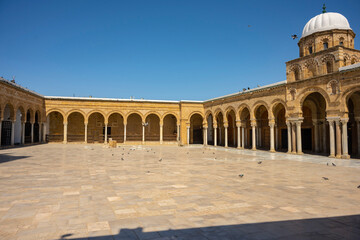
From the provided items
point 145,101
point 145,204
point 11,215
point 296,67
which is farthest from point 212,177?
point 145,101

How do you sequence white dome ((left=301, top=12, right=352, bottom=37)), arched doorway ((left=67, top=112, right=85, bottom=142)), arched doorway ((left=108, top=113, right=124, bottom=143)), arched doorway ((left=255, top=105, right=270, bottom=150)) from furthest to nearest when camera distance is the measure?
1. arched doorway ((left=108, top=113, right=124, bottom=143))
2. arched doorway ((left=67, top=112, right=85, bottom=142))
3. arched doorway ((left=255, top=105, right=270, bottom=150))
4. white dome ((left=301, top=12, right=352, bottom=37))

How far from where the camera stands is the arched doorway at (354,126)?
1617 centimetres

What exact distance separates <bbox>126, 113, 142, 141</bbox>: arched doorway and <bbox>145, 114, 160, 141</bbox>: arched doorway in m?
1.06

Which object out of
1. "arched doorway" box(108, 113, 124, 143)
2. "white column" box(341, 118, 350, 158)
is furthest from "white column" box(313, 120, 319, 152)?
"arched doorway" box(108, 113, 124, 143)

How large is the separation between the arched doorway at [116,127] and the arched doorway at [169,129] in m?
5.70

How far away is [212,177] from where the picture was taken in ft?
25.9

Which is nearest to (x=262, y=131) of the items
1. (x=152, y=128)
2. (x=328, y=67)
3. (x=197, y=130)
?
(x=328, y=67)

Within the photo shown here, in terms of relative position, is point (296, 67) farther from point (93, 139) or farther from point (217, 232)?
point (93, 139)

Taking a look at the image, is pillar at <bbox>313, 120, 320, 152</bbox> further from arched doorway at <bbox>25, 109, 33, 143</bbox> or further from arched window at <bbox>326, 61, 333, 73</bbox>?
arched doorway at <bbox>25, 109, 33, 143</bbox>

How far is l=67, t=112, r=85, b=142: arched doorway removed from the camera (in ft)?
98.1

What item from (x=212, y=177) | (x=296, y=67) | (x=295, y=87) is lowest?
(x=212, y=177)

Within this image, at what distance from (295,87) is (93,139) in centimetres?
2359

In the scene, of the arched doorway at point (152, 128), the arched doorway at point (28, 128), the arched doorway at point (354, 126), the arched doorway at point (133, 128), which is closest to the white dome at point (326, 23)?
the arched doorway at point (354, 126)

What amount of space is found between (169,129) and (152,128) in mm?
2373
